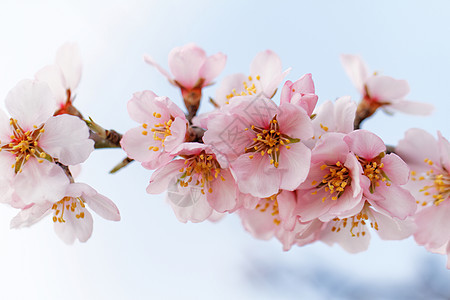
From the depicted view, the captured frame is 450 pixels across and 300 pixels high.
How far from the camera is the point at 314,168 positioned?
1264 mm

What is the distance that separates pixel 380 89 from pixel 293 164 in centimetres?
70

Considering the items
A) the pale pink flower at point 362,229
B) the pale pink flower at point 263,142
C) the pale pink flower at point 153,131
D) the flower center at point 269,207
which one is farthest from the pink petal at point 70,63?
the pale pink flower at point 362,229

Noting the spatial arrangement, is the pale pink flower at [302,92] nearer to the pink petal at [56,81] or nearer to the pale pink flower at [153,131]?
the pale pink flower at [153,131]

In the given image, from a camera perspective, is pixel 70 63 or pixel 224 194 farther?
pixel 70 63

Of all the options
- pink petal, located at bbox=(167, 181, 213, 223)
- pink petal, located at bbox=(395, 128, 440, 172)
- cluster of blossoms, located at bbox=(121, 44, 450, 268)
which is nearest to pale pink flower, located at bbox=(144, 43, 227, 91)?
cluster of blossoms, located at bbox=(121, 44, 450, 268)

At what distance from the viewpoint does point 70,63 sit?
1537 mm

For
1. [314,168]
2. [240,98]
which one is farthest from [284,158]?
[240,98]

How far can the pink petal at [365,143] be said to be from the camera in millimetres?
1168

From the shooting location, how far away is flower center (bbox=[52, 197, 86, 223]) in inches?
53.1

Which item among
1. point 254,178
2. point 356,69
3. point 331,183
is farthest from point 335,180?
point 356,69

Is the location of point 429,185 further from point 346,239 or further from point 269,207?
point 269,207

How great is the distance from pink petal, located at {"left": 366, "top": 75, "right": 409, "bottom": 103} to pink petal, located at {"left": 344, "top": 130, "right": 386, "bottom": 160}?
1.92 ft

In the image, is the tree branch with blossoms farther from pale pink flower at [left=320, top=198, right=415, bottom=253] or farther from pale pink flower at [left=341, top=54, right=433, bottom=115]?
pale pink flower at [left=341, top=54, right=433, bottom=115]

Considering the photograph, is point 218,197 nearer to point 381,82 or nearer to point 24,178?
point 24,178
